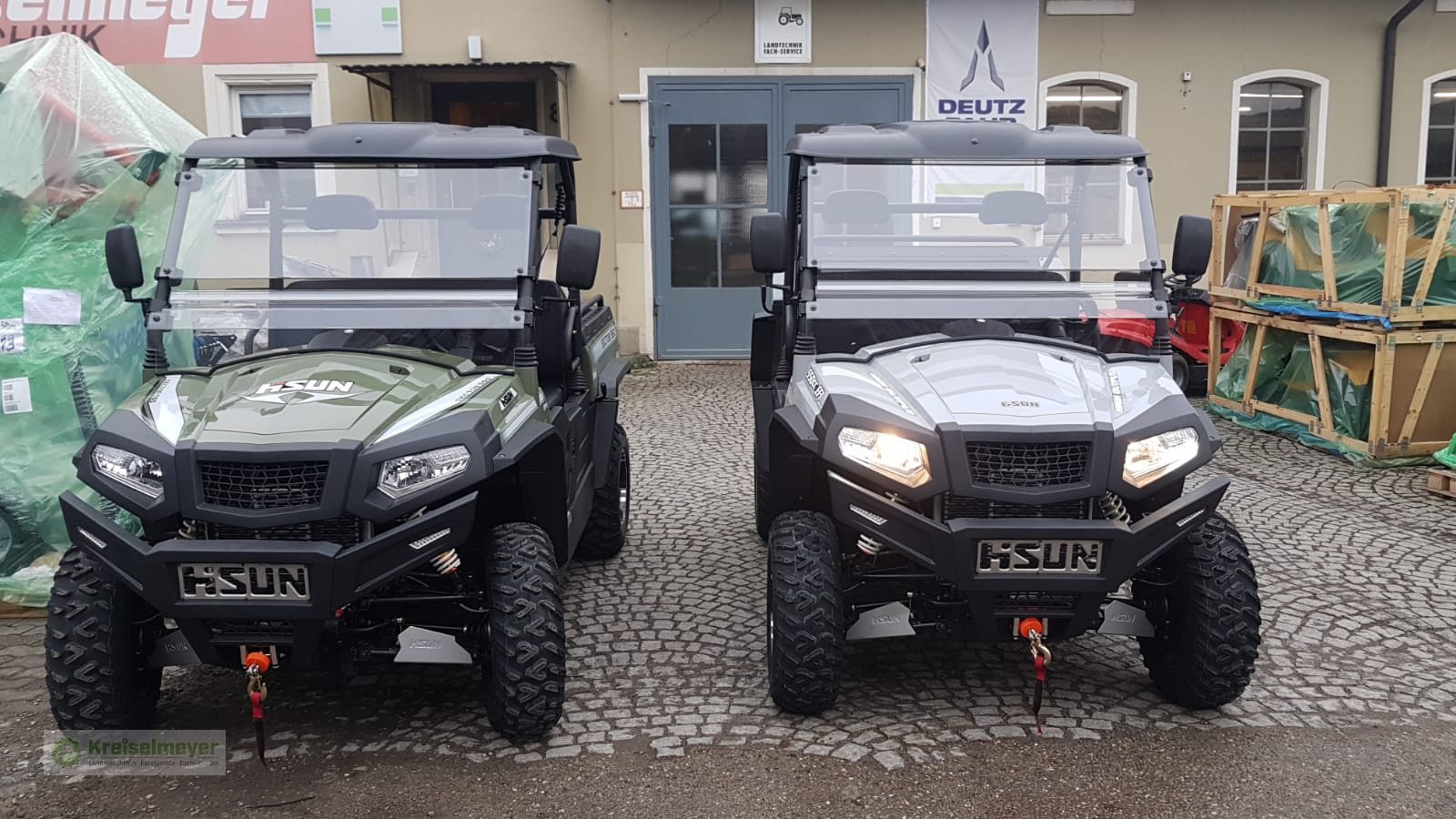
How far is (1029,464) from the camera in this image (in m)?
3.64

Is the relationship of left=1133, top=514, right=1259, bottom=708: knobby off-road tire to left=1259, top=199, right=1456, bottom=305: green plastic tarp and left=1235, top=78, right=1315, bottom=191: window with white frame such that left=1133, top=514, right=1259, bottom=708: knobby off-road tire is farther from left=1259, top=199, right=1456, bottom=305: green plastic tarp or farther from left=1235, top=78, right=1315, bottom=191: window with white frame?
left=1235, top=78, right=1315, bottom=191: window with white frame

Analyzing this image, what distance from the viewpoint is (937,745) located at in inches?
152

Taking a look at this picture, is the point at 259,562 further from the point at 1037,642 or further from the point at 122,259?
the point at 1037,642

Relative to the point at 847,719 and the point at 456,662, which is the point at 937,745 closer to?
the point at 847,719

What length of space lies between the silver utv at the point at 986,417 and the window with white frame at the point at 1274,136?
29.8 ft

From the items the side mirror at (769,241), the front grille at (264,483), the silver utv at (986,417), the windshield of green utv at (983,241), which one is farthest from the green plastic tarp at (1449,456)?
the front grille at (264,483)

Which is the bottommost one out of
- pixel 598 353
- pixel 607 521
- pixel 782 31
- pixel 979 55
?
pixel 607 521

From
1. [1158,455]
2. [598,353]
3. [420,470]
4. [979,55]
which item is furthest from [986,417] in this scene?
[979,55]

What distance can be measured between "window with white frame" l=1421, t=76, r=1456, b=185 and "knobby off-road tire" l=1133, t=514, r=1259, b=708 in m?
11.0

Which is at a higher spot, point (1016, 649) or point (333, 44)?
point (333, 44)

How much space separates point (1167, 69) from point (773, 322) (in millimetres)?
8743

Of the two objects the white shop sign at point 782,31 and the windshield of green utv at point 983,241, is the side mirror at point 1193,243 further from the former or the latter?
the white shop sign at point 782,31

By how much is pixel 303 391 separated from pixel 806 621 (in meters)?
1.76

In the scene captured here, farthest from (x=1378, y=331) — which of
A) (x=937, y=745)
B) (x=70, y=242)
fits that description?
(x=70, y=242)
